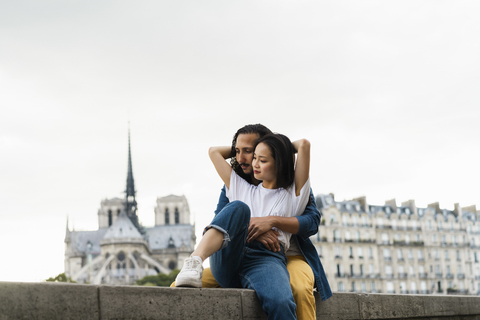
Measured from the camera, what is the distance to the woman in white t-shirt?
3.79m

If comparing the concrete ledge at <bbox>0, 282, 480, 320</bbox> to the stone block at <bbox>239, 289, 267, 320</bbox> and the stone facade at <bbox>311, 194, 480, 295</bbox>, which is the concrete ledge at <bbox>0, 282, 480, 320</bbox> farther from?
the stone facade at <bbox>311, 194, 480, 295</bbox>

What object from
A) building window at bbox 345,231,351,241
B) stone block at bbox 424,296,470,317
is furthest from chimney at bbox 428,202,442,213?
stone block at bbox 424,296,470,317

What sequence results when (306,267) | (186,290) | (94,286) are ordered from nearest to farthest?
1. (94,286)
2. (186,290)
3. (306,267)

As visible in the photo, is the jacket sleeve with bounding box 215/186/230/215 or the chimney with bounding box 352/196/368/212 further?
the chimney with bounding box 352/196/368/212

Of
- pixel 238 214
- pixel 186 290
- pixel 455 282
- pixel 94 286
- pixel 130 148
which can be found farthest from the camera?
pixel 130 148

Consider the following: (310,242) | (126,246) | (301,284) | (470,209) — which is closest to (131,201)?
(126,246)

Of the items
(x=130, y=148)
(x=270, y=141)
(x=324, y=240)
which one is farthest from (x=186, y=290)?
(x=130, y=148)

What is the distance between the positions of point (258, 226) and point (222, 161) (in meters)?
0.79

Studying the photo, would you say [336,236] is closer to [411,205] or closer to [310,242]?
[411,205]

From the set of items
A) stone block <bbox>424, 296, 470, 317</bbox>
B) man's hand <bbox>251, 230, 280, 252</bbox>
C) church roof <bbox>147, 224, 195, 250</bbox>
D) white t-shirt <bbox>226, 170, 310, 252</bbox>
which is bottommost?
stone block <bbox>424, 296, 470, 317</bbox>

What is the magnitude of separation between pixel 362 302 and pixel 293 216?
1180mm

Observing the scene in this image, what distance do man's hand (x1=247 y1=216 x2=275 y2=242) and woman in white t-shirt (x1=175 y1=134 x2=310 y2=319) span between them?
8 cm

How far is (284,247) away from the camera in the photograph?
14.4 feet

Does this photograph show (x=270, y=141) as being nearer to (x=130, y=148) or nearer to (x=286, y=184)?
(x=286, y=184)
